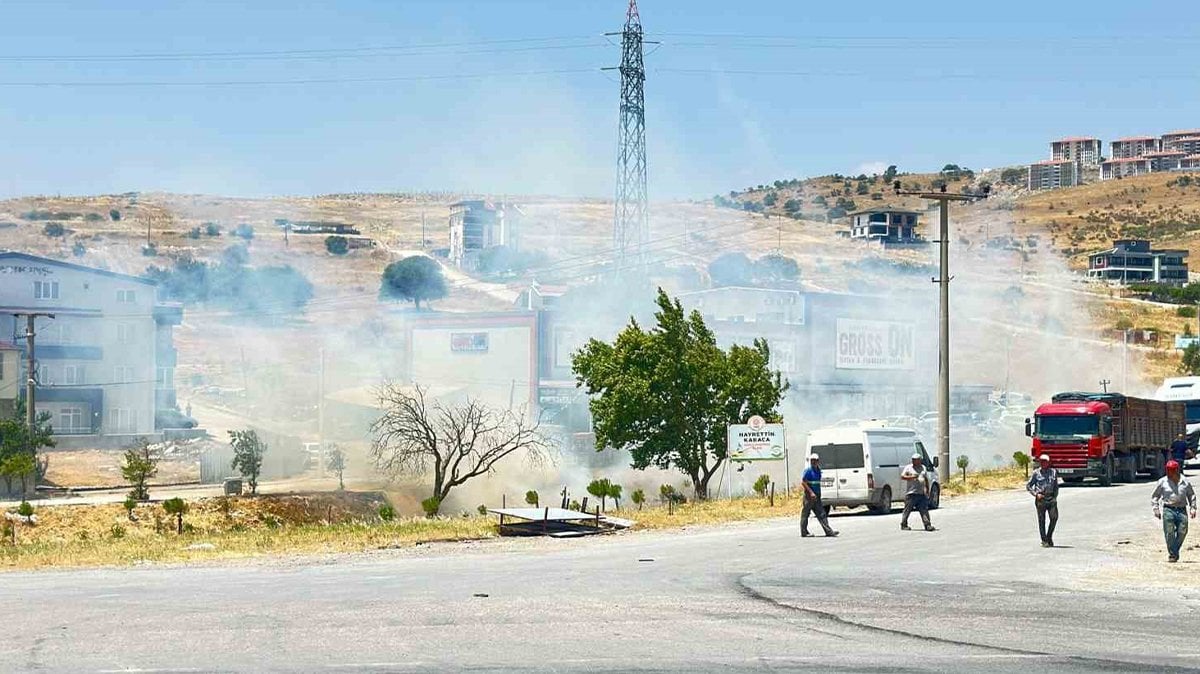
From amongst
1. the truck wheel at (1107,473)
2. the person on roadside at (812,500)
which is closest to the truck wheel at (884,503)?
the person on roadside at (812,500)

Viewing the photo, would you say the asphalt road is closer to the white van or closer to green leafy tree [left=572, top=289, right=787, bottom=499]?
the white van

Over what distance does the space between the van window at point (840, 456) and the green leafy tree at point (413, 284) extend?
111578 millimetres

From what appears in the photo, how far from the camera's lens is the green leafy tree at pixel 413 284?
15112cm

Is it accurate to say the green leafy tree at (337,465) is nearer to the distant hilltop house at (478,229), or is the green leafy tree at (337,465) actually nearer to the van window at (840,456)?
the van window at (840,456)

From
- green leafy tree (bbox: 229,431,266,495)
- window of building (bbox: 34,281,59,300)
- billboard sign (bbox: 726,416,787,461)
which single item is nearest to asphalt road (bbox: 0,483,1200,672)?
billboard sign (bbox: 726,416,787,461)

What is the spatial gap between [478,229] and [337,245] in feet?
69.4

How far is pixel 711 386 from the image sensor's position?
2371 inches

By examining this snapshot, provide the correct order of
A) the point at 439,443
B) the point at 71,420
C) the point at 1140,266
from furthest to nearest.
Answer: the point at 1140,266
the point at 71,420
the point at 439,443

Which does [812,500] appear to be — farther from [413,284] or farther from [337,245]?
[337,245]

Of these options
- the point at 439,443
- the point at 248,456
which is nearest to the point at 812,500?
the point at 248,456

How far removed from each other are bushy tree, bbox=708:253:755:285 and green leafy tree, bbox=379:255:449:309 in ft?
89.2

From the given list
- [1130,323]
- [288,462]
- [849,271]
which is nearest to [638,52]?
[288,462]

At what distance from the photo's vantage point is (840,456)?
133ft

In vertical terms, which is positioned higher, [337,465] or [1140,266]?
[1140,266]
